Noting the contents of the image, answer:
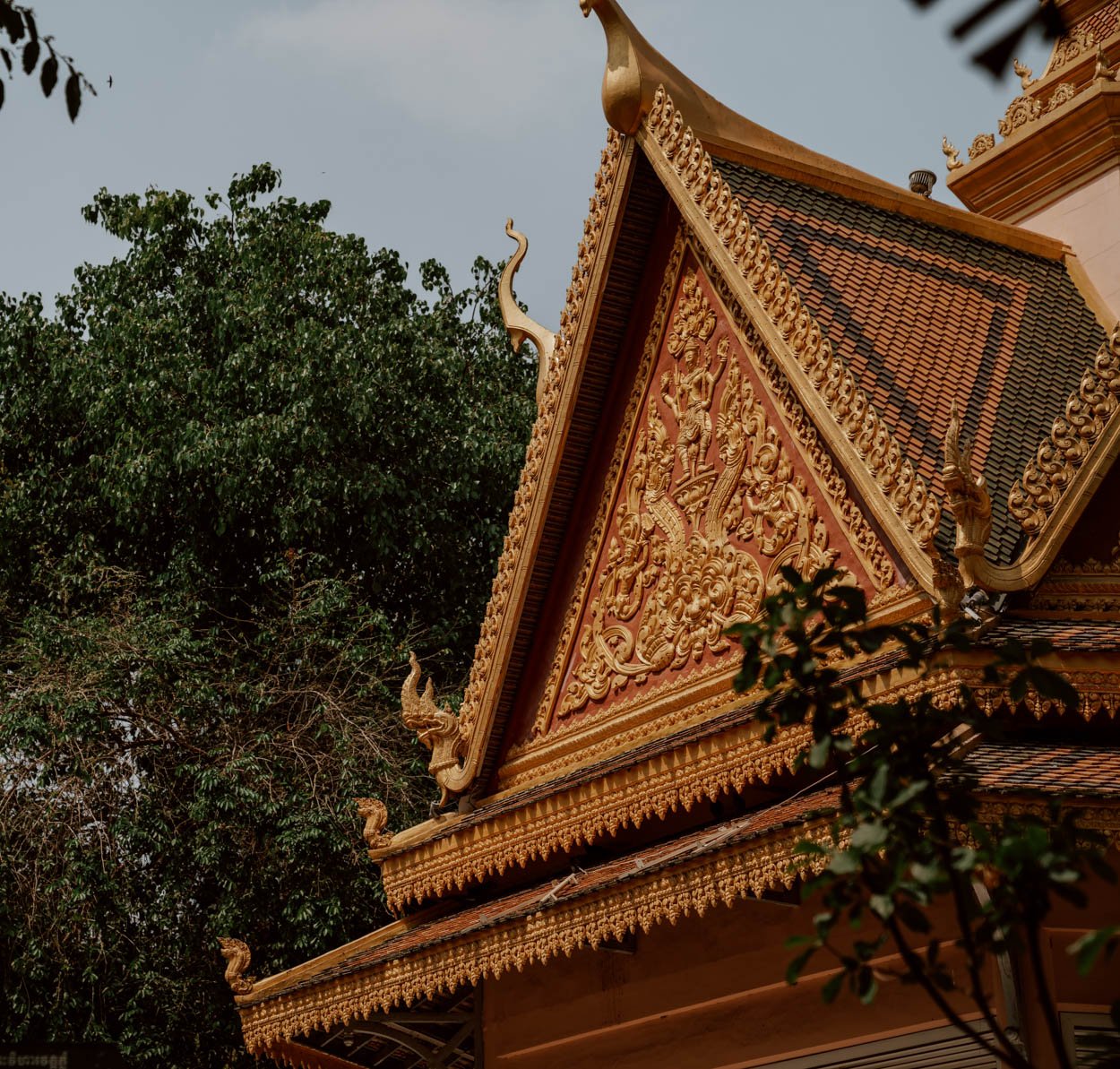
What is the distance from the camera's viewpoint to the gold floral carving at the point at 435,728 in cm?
864

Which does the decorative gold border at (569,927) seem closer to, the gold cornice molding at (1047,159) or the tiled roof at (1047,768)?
the tiled roof at (1047,768)

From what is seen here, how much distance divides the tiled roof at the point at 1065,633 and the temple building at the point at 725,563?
1.0 inches

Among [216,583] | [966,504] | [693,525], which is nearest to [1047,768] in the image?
[966,504]

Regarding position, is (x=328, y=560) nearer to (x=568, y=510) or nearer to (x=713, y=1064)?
(x=568, y=510)

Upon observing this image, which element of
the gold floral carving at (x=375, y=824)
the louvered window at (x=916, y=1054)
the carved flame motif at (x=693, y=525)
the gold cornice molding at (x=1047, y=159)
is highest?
the gold cornice molding at (x=1047, y=159)

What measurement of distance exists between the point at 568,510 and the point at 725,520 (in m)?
1.21

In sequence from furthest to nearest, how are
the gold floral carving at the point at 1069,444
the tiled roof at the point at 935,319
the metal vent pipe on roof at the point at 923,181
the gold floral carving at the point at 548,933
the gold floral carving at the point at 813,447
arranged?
the metal vent pipe on roof at the point at 923,181 < the tiled roof at the point at 935,319 < the gold floral carving at the point at 813,447 < the gold floral carving at the point at 1069,444 < the gold floral carving at the point at 548,933

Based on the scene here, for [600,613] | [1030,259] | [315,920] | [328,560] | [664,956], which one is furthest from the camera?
[328,560]

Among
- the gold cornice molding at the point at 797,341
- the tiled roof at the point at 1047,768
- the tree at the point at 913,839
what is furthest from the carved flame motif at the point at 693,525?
the tree at the point at 913,839

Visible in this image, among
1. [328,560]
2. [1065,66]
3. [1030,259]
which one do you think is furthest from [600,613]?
[328,560]

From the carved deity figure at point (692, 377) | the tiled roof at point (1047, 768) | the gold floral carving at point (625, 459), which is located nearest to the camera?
the tiled roof at point (1047, 768)

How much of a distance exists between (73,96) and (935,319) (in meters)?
6.01

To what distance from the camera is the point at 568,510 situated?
28.5 feet

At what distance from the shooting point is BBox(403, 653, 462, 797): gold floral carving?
864 centimetres
